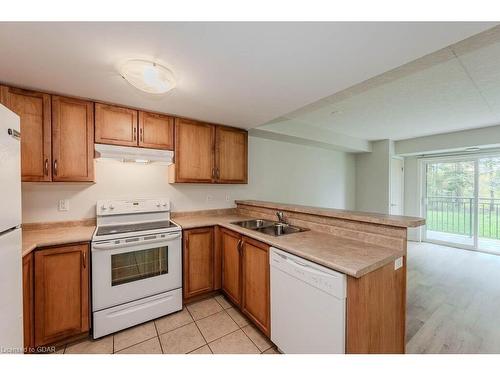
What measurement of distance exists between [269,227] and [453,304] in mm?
2256

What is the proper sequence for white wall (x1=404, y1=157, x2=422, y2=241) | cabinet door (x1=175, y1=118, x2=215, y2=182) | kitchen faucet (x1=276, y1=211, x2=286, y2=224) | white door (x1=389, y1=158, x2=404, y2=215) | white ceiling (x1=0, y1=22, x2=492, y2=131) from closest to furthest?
white ceiling (x1=0, y1=22, x2=492, y2=131) < kitchen faucet (x1=276, y1=211, x2=286, y2=224) < cabinet door (x1=175, y1=118, x2=215, y2=182) < white door (x1=389, y1=158, x2=404, y2=215) < white wall (x1=404, y1=157, x2=422, y2=241)

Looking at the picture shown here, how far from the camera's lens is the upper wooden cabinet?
2582 millimetres

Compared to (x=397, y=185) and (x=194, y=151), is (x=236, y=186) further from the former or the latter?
(x=397, y=185)

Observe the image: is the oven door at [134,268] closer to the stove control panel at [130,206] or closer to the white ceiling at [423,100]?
the stove control panel at [130,206]

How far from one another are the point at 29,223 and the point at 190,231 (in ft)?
5.00

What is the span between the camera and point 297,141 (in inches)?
157

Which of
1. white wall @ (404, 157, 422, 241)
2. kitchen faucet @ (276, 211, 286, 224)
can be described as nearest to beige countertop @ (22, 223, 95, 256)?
kitchen faucet @ (276, 211, 286, 224)

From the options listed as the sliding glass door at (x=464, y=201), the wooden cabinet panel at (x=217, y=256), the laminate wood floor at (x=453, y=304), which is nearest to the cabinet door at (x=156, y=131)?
the wooden cabinet panel at (x=217, y=256)

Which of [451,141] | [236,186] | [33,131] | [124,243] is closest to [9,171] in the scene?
[124,243]

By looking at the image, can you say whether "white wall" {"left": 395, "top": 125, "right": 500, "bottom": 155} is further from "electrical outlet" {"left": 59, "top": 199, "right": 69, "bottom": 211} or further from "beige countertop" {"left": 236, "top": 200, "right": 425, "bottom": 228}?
"electrical outlet" {"left": 59, "top": 199, "right": 69, "bottom": 211}

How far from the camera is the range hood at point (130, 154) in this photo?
6.54 feet

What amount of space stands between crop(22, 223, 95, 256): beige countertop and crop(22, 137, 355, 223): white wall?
12 cm

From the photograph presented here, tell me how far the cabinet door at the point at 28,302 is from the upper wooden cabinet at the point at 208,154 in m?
1.42

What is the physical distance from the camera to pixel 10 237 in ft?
3.37
